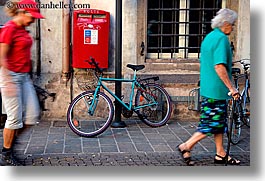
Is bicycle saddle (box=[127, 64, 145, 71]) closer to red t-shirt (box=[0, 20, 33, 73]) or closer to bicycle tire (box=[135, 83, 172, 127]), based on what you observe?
bicycle tire (box=[135, 83, 172, 127])

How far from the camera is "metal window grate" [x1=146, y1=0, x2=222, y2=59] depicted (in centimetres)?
768

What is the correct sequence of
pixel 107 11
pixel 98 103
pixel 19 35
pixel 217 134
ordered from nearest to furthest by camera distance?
pixel 19 35 < pixel 217 134 < pixel 98 103 < pixel 107 11

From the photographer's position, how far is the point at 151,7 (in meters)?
7.65

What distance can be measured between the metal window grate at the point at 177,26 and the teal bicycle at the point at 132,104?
0.62 metres

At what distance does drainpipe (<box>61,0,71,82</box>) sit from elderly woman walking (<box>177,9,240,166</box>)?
8.90 feet

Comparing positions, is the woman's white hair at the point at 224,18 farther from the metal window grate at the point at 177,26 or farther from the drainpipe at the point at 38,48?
the drainpipe at the point at 38,48

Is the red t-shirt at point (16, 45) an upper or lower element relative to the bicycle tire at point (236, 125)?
upper

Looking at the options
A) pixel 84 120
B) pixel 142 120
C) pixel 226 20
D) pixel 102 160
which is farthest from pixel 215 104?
pixel 84 120

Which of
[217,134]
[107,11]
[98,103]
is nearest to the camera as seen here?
[217,134]

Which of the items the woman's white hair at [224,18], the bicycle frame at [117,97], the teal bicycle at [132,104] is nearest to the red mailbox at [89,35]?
the teal bicycle at [132,104]

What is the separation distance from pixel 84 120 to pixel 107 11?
5.64 feet

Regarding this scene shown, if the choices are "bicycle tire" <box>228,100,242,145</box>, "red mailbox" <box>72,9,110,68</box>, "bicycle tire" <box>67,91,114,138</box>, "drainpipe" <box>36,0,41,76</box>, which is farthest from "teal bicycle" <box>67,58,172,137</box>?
"bicycle tire" <box>228,100,242,145</box>

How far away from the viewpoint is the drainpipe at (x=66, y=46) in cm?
738

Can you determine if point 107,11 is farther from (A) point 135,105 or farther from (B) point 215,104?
(B) point 215,104
